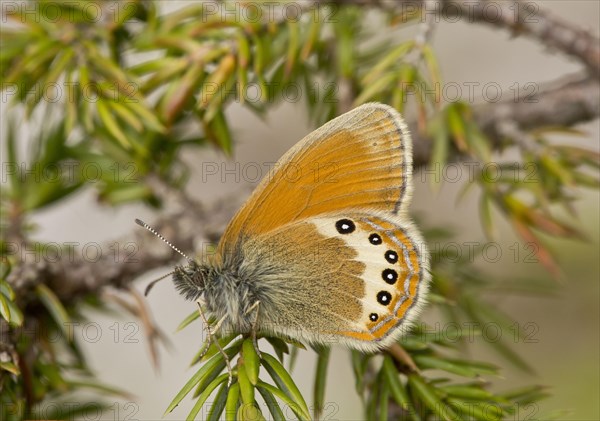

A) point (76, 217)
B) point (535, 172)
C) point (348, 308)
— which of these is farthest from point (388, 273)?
point (76, 217)

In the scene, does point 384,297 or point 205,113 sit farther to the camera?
point 205,113

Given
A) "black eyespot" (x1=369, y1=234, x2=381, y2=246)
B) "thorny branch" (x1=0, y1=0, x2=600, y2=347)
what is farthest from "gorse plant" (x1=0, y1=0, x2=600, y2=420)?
"black eyespot" (x1=369, y1=234, x2=381, y2=246)

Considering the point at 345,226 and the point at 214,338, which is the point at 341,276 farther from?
the point at 214,338

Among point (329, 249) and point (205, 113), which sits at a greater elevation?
Result: point (205, 113)

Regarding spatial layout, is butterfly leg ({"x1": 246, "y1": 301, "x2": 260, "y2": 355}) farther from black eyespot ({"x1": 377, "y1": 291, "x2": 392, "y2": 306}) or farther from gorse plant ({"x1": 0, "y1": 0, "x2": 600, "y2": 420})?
black eyespot ({"x1": 377, "y1": 291, "x2": 392, "y2": 306})

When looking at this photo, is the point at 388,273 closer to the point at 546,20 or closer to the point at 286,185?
the point at 286,185

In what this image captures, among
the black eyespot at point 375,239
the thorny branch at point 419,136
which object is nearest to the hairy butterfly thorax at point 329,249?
the black eyespot at point 375,239

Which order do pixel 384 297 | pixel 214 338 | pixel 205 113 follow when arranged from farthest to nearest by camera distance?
1. pixel 205 113
2. pixel 384 297
3. pixel 214 338

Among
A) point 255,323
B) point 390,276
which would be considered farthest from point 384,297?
point 255,323
